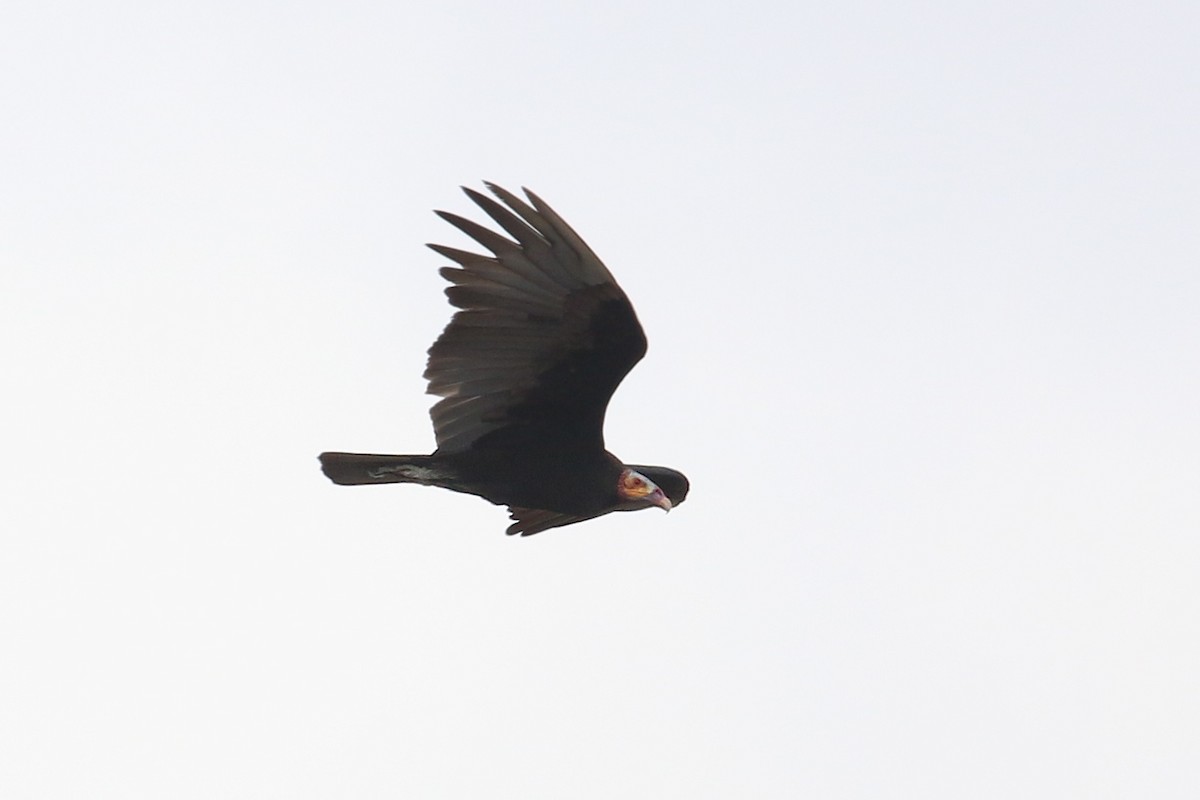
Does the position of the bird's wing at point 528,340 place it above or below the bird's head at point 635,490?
above

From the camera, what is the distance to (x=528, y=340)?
40.2 feet

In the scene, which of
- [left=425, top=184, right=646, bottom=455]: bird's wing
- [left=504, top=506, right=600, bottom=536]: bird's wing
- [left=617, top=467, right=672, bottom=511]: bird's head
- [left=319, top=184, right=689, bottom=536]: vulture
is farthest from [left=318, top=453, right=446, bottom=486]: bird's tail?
[left=504, top=506, right=600, bottom=536]: bird's wing

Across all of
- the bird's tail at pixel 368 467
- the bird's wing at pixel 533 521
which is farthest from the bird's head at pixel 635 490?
the bird's tail at pixel 368 467

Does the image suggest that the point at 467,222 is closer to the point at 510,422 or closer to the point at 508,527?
the point at 510,422

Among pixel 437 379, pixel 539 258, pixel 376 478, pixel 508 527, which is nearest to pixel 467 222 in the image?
pixel 539 258

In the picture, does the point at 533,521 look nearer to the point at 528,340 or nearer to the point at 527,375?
the point at 527,375

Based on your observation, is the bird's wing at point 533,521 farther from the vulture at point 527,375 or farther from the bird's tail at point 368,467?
the bird's tail at point 368,467

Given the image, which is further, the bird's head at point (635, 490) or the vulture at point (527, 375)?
the bird's head at point (635, 490)

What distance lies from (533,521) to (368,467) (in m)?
1.93

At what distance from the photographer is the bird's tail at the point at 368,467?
1266 cm

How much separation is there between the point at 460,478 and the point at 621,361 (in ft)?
4.75

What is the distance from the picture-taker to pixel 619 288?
12.0 metres

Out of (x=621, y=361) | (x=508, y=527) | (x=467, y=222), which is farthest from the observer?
(x=508, y=527)

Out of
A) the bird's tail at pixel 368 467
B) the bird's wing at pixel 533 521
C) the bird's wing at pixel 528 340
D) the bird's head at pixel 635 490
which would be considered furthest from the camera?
the bird's wing at pixel 533 521
